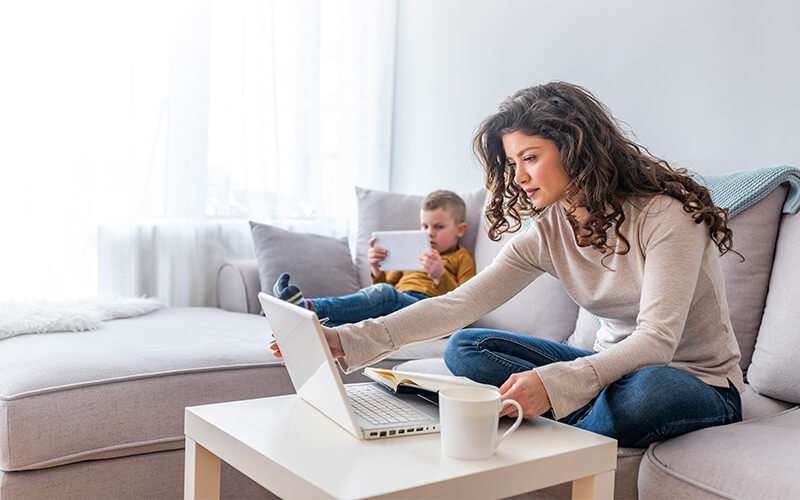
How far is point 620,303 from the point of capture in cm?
149

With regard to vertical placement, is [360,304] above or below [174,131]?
below

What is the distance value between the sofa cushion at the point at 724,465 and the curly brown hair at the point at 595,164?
34 cm

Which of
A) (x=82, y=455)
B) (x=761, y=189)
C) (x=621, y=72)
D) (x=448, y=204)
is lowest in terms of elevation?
(x=82, y=455)

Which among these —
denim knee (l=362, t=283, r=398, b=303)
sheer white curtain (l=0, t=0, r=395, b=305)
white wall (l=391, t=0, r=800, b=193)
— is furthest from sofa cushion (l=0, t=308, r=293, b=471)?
white wall (l=391, t=0, r=800, b=193)

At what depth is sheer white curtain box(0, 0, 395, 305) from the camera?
2465 millimetres

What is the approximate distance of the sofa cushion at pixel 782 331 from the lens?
1.63m

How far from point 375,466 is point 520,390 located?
0.90 feet

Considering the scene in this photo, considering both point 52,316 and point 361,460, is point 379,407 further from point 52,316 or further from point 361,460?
point 52,316

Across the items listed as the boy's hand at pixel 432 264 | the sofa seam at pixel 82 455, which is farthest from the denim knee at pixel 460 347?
the boy's hand at pixel 432 264

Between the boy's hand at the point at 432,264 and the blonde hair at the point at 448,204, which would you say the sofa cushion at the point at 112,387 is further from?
the blonde hair at the point at 448,204

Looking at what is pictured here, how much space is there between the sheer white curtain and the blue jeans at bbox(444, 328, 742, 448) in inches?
62.6

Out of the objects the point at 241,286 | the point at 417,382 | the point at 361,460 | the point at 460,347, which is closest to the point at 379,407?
the point at 417,382

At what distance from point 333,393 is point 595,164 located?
661 millimetres

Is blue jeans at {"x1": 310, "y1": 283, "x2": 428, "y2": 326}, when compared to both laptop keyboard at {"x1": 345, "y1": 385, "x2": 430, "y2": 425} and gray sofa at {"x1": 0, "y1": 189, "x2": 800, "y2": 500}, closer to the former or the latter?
gray sofa at {"x1": 0, "y1": 189, "x2": 800, "y2": 500}
